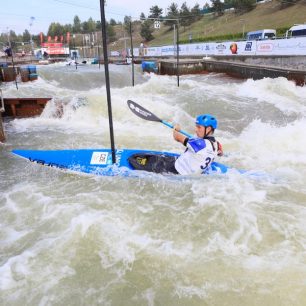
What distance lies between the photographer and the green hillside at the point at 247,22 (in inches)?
1631

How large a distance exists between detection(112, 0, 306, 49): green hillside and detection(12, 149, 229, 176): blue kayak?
31509 mm

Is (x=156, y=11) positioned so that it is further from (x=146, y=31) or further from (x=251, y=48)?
(x=251, y=48)

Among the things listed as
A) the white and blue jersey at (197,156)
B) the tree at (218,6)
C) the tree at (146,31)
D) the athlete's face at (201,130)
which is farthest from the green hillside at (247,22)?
the athlete's face at (201,130)

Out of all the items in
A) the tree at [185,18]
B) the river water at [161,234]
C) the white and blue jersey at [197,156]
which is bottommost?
the river water at [161,234]

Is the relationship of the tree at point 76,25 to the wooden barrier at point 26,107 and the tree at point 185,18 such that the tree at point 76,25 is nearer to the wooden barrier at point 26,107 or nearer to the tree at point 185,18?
the tree at point 185,18

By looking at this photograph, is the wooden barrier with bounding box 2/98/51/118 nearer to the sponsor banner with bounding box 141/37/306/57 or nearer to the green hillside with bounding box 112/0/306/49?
the sponsor banner with bounding box 141/37/306/57

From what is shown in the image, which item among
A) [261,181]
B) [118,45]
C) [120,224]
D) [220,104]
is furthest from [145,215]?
[118,45]

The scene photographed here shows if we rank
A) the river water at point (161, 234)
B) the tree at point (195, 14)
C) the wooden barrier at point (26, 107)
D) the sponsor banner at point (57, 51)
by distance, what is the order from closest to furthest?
the river water at point (161, 234) → the wooden barrier at point (26, 107) → the sponsor banner at point (57, 51) → the tree at point (195, 14)

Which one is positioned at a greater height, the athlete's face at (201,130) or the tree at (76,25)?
the tree at (76,25)

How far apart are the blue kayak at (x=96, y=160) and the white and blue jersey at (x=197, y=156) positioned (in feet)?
1.52

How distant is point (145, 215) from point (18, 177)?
272cm

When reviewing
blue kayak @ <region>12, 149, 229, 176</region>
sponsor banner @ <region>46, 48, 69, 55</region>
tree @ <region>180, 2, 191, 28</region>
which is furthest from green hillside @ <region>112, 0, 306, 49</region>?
blue kayak @ <region>12, 149, 229, 176</region>

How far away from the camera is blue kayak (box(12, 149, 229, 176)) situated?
5.40 m

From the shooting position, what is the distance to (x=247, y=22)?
4934 cm
